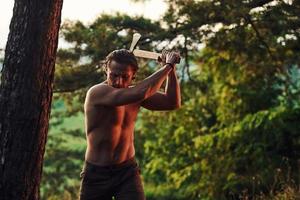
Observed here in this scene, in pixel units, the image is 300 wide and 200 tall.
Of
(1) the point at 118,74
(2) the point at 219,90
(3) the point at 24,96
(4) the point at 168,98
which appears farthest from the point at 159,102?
(2) the point at 219,90

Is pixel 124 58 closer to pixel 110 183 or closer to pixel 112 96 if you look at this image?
pixel 112 96

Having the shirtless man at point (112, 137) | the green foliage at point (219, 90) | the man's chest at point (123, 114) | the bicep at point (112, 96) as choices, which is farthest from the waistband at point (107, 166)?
the green foliage at point (219, 90)

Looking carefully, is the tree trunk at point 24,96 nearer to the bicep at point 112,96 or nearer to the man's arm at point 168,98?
the bicep at point 112,96

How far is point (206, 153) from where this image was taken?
19.0 metres

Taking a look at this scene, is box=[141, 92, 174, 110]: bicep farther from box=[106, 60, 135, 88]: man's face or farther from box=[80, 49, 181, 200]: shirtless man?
box=[106, 60, 135, 88]: man's face

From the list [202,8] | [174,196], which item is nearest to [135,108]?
[202,8]

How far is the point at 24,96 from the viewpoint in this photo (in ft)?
15.4

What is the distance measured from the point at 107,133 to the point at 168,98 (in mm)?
603

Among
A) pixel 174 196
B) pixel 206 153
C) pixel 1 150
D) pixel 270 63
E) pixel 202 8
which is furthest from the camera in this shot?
pixel 174 196

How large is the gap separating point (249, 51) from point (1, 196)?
745cm

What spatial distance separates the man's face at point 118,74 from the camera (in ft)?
15.3

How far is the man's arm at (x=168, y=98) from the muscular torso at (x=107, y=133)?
30 centimetres

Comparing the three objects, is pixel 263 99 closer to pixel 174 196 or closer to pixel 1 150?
pixel 174 196

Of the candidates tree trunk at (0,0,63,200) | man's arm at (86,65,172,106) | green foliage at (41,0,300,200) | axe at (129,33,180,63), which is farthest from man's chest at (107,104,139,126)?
green foliage at (41,0,300,200)
